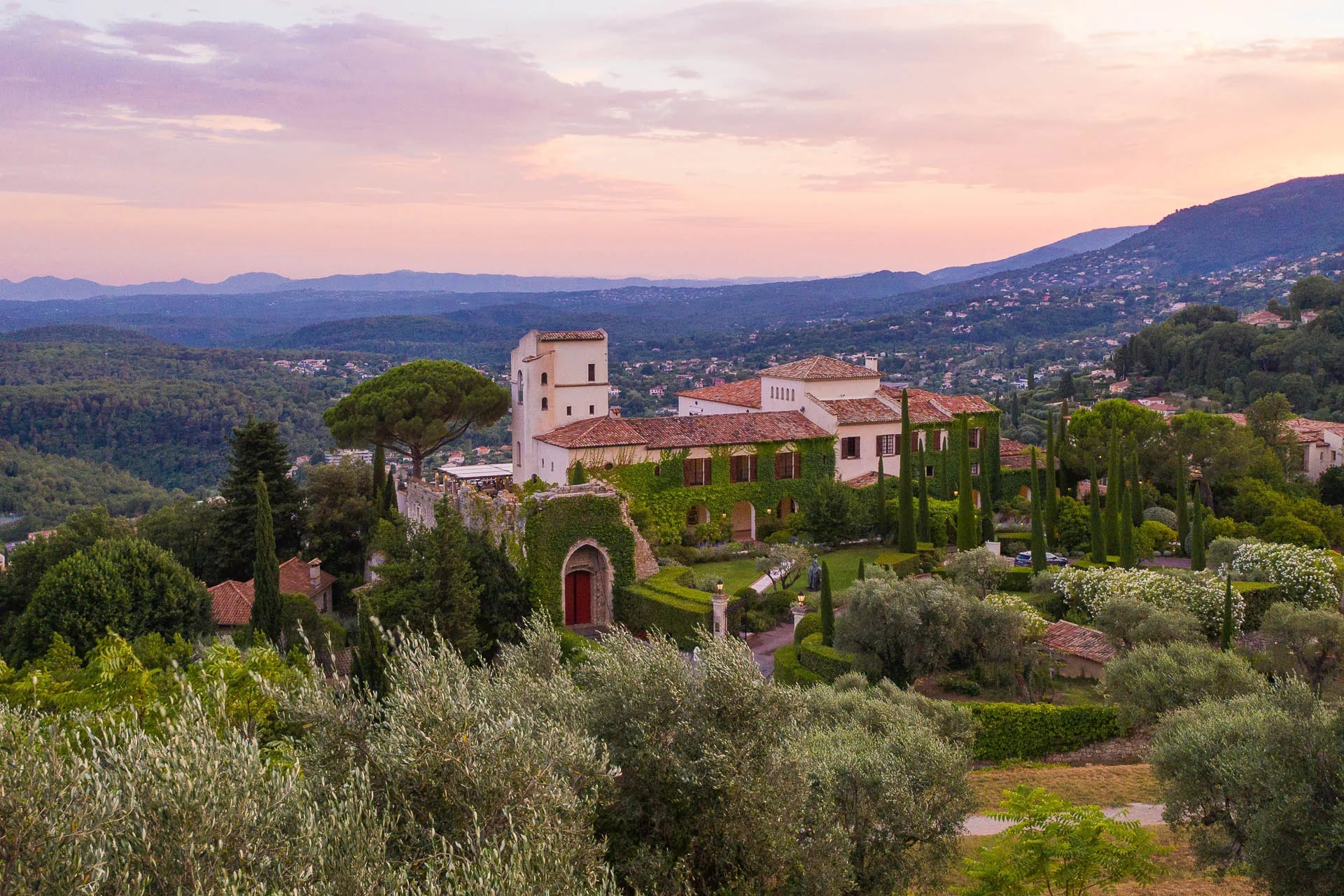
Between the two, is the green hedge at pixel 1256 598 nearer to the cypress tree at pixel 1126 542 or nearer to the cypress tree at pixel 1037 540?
the cypress tree at pixel 1126 542

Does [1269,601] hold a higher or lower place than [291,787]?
lower

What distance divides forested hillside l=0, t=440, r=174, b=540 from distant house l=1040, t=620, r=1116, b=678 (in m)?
50.7

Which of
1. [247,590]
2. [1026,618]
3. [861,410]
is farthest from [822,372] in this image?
[247,590]

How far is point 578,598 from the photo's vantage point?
89.2 ft

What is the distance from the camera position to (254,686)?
1491 centimetres

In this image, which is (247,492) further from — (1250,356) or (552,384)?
(1250,356)

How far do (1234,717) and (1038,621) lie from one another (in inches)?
392

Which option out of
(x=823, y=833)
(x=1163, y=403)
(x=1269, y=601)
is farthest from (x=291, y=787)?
(x=1163, y=403)

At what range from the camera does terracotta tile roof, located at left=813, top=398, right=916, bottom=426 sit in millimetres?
39688

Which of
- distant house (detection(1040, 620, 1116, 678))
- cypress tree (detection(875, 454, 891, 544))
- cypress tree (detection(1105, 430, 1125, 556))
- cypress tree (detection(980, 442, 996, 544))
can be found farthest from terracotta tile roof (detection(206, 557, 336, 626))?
cypress tree (detection(1105, 430, 1125, 556))

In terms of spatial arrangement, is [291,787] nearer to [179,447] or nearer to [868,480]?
[868,480]

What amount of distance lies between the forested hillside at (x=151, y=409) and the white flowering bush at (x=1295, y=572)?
173 feet

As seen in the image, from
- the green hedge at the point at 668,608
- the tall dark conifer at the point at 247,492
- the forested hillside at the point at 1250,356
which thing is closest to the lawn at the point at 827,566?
the green hedge at the point at 668,608

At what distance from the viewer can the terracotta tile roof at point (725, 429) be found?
121 feet
